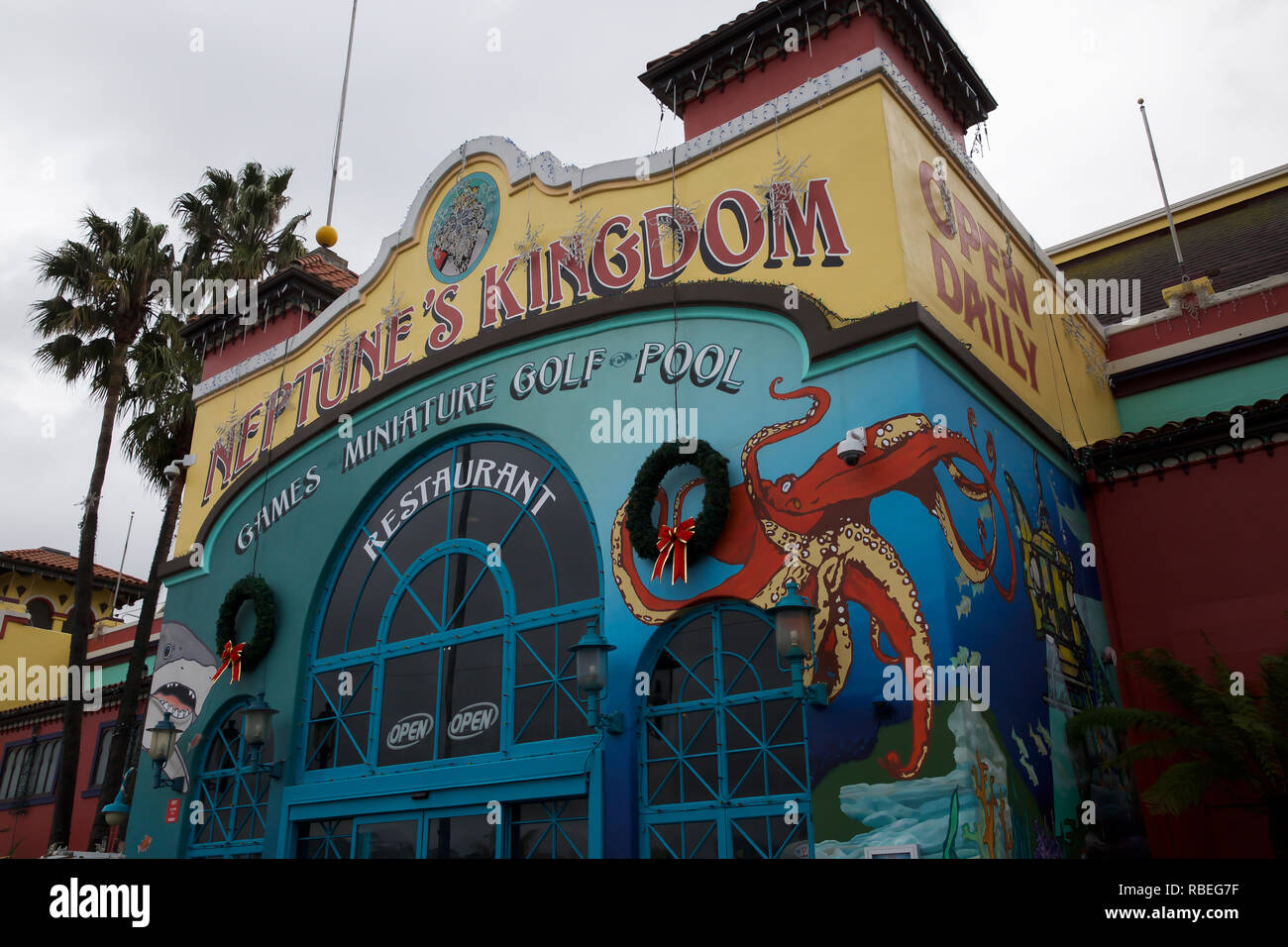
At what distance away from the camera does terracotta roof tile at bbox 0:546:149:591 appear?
28.6 metres

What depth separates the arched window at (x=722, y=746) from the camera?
9.52 meters

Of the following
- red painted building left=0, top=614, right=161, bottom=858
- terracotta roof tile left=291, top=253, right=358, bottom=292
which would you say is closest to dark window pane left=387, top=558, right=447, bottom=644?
terracotta roof tile left=291, top=253, right=358, bottom=292

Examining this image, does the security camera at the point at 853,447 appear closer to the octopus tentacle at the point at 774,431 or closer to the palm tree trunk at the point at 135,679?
the octopus tentacle at the point at 774,431

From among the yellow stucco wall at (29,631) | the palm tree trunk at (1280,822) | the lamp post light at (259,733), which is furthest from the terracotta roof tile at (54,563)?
the palm tree trunk at (1280,822)

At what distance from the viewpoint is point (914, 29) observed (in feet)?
41.0

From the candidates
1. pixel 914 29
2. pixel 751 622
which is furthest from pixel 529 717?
pixel 914 29

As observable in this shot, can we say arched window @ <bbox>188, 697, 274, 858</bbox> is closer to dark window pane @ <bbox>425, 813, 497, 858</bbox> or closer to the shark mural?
the shark mural

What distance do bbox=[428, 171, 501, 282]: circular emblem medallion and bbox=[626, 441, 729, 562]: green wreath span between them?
510 cm

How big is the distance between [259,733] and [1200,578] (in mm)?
12325

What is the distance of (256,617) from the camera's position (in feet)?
49.1

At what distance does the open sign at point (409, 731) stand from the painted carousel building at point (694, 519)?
0.30 feet
